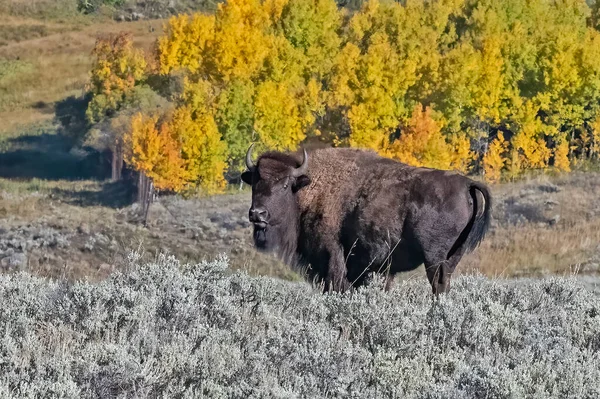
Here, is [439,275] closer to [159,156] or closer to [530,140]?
[159,156]

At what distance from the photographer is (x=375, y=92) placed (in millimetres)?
42906

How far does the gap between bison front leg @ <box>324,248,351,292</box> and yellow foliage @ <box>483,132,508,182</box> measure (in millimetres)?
37132

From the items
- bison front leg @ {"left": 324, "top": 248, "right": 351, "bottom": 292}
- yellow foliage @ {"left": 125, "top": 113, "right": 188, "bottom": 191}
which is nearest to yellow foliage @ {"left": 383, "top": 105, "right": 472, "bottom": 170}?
yellow foliage @ {"left": 125, "top": 113, "right": 188, "bottom": 191}

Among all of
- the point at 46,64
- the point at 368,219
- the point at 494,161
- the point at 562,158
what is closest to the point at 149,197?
→ the point at 494,161

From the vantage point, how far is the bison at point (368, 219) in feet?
29.1

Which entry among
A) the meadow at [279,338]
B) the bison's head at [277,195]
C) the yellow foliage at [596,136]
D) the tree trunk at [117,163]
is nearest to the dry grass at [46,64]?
the tree trunk at [117,163]

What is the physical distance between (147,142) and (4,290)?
3836 cm

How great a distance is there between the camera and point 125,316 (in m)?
6.44

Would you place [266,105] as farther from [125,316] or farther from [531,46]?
[125,316]

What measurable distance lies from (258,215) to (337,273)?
951 millimetres

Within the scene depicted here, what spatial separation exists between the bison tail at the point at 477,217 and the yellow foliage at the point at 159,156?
118ft

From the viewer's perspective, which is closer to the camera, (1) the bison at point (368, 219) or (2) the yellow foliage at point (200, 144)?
(1) the bison at point (368, 219)

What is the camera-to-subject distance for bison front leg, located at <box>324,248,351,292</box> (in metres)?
8.75

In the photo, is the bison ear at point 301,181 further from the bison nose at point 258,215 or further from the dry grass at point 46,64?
the dry grass at point 46,64
